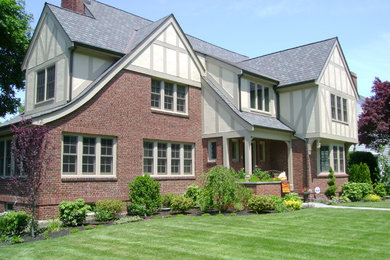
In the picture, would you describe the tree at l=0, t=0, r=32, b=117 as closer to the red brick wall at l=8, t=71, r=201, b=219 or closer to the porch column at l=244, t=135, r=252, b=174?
→ the red brick wall at l=8, t=71, r=201, b=219

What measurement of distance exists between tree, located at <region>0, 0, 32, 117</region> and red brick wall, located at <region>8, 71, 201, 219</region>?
45.5 ft

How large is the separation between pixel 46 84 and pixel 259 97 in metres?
12.1

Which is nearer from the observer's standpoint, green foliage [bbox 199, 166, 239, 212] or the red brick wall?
the red brick wall

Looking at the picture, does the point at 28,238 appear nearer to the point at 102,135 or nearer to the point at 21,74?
the point at 102,135

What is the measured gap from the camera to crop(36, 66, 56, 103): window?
57.6 ft

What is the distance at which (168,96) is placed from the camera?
19.7m

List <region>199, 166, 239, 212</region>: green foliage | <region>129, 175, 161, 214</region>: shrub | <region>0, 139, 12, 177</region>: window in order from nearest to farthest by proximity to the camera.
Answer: <region>199, 166, 239, 212</region>: green foliage → <region>129, 175, 161, 214</region>: shrub → <region>0, 139, 12, 177</region>: window

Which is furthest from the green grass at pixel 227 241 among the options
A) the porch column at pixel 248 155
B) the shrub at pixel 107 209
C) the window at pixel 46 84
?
the window at pixel 46 84

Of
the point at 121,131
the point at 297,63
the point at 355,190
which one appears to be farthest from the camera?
the point at 297,63

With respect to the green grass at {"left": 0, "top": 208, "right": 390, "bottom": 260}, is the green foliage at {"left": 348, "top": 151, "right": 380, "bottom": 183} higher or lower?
higher

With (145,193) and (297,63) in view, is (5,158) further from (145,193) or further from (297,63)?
(297,63)

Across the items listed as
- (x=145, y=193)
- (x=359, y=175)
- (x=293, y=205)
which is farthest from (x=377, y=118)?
(x=145, y=193)

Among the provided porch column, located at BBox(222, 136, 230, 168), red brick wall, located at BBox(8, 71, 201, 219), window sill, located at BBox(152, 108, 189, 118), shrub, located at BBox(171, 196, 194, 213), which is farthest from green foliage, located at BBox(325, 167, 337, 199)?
shrub, located at BBox(171, 196, 194, 213)

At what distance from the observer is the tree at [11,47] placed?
86.5 feet
